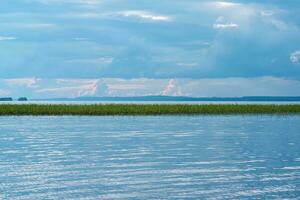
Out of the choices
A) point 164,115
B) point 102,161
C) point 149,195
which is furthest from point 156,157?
point 164,115

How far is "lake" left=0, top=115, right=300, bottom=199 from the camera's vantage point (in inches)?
744

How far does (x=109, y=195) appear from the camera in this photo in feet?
60.1

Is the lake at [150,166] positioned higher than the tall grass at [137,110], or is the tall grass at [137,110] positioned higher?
the tall grass at [137,110]

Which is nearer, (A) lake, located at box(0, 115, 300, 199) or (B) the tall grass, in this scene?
(A) lake, located at box(0, 115, 300, 199)

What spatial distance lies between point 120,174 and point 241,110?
57.7 m

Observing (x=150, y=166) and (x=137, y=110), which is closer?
(x=150, y=166)

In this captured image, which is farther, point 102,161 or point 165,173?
point 102,161

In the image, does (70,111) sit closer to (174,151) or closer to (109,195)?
(174,151)

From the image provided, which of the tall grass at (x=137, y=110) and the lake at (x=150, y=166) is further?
the tall grass at (x=137, y=110)

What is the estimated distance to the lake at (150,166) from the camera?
18906mm

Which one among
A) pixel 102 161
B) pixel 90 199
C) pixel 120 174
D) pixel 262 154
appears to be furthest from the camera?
pixel 262 154

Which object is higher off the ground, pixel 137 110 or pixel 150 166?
pixel 137 110

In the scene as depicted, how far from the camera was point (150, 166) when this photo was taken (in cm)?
2462

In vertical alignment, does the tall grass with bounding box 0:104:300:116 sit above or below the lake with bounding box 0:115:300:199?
above
